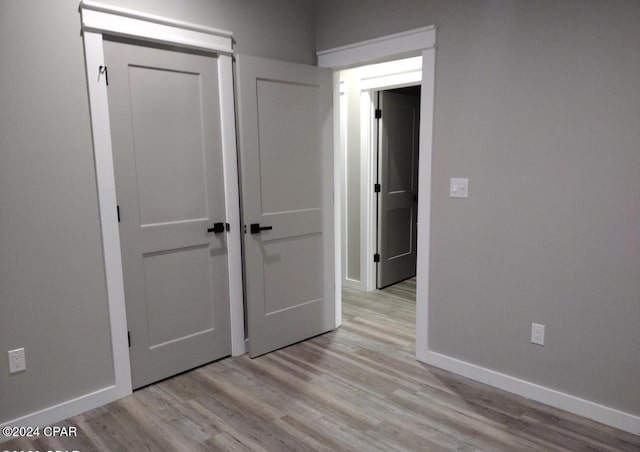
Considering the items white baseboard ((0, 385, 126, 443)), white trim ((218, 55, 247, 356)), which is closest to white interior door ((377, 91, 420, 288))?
white trim ((218, 55, 247, 356))

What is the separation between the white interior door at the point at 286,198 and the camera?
2.89 meters

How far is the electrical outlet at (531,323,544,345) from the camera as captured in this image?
2.42m

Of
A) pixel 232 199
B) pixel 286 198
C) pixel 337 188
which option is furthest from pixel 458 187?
pixel 232 199

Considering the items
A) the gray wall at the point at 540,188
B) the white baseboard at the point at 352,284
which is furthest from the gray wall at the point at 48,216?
the white baseboard at the point at 352,284

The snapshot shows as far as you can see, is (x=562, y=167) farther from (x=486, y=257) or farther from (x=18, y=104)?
(x=18, y=104)

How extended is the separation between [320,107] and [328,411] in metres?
2.06

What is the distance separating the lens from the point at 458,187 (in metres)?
2.65

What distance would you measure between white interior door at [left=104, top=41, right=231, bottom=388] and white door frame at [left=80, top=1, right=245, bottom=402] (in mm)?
45

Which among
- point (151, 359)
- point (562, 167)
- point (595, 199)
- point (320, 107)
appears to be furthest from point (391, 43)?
point (151, 359)

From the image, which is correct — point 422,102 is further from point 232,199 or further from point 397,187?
point 397,187

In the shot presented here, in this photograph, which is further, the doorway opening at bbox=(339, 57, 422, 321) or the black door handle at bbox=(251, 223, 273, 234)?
the doorway opening at bbox=(339, 57, 422, 321)

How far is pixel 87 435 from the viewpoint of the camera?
221 centimetres

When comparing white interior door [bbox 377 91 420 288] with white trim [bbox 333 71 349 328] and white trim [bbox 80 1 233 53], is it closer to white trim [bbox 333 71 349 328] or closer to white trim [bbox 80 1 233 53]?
white trim [bbox 333 71 349 328]

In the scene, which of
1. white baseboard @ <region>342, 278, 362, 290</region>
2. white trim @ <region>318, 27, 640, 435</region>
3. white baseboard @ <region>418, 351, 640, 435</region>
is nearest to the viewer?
white baseboard @ <region>418, 351, 640, 435</region>
